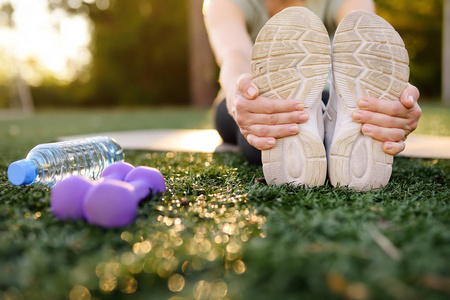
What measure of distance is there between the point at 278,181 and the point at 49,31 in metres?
11.5

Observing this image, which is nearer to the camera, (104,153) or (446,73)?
(104,153)

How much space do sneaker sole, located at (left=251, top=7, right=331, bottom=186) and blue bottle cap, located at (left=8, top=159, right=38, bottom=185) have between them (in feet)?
2.40

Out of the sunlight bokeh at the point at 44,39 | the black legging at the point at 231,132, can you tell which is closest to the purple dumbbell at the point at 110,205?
the black legging at the point at 231,132

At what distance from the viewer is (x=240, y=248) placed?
2.47 ft

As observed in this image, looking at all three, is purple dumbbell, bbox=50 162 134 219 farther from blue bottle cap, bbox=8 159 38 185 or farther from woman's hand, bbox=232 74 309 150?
woman's hand, bbox=232 74 309 150

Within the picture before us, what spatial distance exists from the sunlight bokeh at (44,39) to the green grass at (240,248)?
849 centimetres

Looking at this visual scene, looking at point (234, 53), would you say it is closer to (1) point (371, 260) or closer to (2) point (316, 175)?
(2) point (316, 175)

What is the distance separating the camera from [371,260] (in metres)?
0.67

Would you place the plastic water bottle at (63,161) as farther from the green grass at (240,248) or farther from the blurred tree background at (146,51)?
the blurred tree background at (146,51)

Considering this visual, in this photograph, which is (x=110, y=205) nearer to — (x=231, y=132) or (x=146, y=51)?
(x=231, y=132)

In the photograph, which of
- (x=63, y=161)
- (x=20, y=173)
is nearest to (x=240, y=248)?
(x=20, y=173)

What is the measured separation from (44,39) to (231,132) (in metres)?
11.1

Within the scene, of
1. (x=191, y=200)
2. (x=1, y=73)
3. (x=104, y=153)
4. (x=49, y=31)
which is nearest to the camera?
(x=191, y=200)

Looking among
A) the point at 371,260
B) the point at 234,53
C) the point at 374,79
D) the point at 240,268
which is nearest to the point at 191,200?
the point at 240,268
